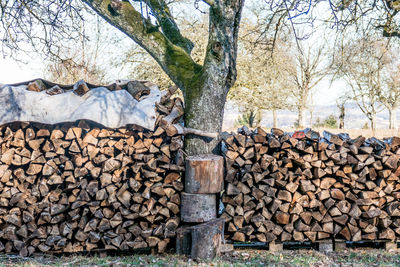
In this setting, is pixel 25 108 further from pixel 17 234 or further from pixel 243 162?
pixel 243 162

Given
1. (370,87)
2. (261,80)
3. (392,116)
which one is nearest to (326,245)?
(261,80)

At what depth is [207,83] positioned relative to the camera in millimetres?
4332

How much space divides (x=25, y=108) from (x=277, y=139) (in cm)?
312

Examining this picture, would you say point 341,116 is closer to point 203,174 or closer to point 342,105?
point 342,105

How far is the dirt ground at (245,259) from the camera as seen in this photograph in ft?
12.3

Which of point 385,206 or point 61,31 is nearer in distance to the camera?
point 385,206

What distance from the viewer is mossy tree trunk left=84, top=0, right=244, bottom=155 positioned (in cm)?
431

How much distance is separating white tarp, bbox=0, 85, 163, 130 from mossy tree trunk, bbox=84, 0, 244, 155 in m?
0.62

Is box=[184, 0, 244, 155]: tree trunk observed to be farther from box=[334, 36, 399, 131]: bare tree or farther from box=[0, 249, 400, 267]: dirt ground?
box=[334, 36, 399, 131]: bare tree

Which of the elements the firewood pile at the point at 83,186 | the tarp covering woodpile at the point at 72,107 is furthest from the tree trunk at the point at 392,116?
the tarp covering woodpile at the point at 72,107

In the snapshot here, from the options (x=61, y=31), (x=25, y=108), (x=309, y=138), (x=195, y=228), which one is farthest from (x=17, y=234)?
(x=309, y=138)

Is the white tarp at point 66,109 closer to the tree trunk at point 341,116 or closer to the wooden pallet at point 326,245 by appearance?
the wooden pallet at point 326,245

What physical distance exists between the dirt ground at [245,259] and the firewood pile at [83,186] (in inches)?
5.3

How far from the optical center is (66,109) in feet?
13.4
